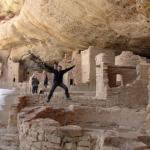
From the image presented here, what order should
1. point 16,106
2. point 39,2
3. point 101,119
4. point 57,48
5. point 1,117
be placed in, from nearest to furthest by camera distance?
point 101,119 < point 16,106 < point 1,117 < point 39,2 < point 57,48

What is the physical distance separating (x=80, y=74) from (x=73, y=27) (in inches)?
121

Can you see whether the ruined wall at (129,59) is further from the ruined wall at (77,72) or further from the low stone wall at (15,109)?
the low stone wall at (15,109)

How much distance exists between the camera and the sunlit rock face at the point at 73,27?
10.6 meters

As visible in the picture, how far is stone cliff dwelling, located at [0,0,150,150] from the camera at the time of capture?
5.03 meters

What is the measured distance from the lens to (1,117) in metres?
9.46

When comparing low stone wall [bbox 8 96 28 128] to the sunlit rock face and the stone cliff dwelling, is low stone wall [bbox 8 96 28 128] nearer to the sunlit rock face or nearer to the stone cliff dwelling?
the stone cliff dwelling

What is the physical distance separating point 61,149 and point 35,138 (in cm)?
51

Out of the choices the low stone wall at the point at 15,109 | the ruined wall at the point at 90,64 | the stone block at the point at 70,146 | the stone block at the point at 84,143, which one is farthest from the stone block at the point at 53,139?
the ruined wall at the point at 90,64

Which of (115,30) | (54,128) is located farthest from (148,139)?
(115,30)

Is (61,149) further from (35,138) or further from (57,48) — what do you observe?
(57,48)

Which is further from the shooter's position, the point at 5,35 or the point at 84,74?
the point at 5,35

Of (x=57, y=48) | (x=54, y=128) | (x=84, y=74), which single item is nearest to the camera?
(x=54, y=128)

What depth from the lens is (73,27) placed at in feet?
42.9

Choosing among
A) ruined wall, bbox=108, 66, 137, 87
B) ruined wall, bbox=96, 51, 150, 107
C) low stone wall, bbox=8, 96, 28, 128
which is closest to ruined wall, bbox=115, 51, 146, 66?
ruined wall, bbox=108, 66, 137, 87
